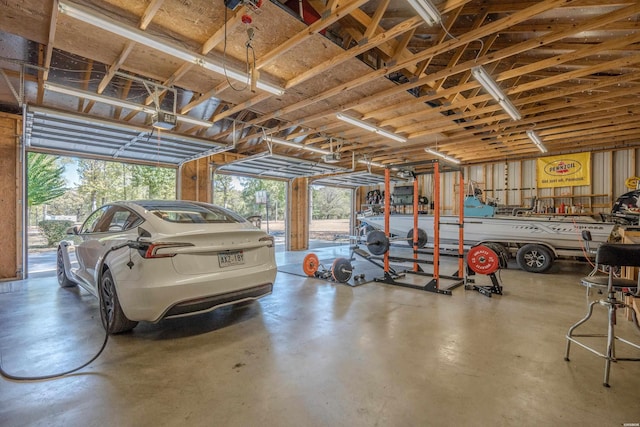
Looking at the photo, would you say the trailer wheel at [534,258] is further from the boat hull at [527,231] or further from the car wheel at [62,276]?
the car wheel at [62,276]

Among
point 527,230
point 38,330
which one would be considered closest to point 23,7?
point 38,330

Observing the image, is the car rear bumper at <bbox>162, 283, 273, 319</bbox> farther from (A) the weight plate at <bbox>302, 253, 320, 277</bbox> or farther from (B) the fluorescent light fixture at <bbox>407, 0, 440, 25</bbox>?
(B) the fluorescent light fixture at <bbox>407, 0, 440, 25</bbox>

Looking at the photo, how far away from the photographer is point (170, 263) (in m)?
2.58

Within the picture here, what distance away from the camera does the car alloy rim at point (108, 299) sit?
2.90m

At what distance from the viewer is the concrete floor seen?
1.80 meters

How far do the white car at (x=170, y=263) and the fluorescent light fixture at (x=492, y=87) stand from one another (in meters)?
3.51

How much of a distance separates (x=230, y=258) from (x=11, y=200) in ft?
19.0

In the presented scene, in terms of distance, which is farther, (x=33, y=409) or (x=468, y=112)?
(x=468, y=112)

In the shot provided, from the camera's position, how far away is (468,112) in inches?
220

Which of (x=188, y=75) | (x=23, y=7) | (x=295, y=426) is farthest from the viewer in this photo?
(x=188, y=75)

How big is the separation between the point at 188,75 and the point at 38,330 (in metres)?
3.59

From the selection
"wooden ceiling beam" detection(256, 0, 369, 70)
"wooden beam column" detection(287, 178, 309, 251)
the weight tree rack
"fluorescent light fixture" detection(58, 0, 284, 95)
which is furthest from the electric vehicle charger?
"wooden beam column" detection(287, 178, 309, 251)

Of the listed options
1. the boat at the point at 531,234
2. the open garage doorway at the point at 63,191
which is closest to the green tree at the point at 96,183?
the open garage doorway at the point at 63,191

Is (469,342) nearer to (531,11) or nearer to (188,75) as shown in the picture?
(531,11)
